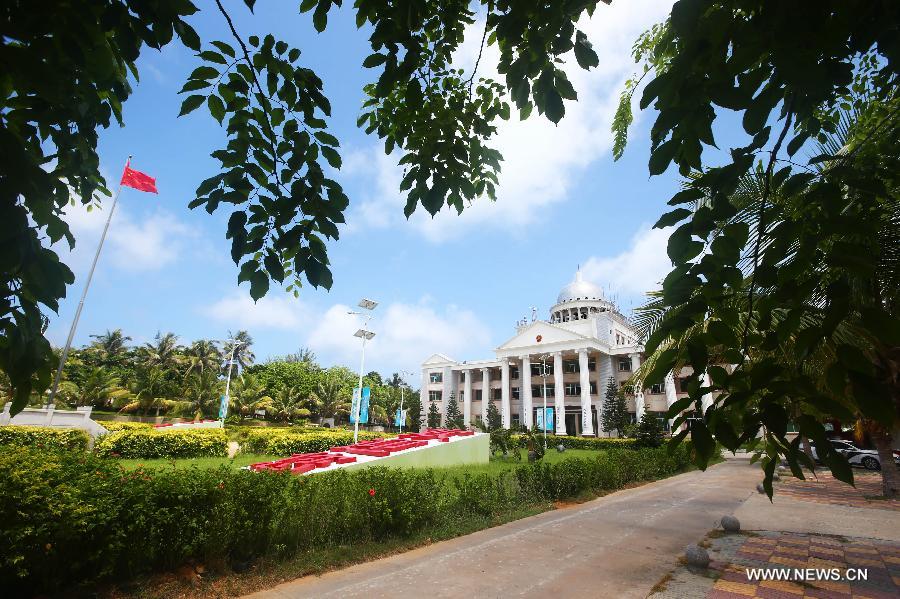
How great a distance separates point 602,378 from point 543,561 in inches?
1649

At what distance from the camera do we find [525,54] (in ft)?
7.80

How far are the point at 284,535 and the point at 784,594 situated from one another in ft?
21.8

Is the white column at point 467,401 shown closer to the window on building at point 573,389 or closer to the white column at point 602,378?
the window on building at point 573,389

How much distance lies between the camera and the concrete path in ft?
18.1

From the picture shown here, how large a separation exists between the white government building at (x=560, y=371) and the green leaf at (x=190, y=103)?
3900cm

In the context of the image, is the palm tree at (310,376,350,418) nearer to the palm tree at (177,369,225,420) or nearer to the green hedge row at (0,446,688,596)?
the palm tree at (177,369,225,420)

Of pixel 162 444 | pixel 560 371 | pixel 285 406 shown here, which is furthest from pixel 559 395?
pixel 162 444

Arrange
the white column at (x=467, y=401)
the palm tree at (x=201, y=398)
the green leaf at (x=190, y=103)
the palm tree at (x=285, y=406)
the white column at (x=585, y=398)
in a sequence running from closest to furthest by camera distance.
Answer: the green leaf at (x=190, y=103), the palm tree at (x=201, y=398), the palm tree at (x=285, y=406), the white column at (x=585, y=398), the white column at (x=467, y=401)

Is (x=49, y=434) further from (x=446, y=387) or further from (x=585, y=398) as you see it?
(x=446, y=387)

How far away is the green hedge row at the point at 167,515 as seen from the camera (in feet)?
A: 14.6

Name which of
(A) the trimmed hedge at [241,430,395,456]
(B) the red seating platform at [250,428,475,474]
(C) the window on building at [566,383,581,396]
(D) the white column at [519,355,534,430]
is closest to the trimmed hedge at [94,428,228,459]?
(A) the trimmed hedge at [241,430,395,456]

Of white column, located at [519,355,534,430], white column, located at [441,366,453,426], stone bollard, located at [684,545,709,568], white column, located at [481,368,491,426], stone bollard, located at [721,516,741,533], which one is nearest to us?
stone bollard, located at [684,545,709,568]

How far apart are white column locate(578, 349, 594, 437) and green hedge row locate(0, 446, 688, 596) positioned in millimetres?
35878

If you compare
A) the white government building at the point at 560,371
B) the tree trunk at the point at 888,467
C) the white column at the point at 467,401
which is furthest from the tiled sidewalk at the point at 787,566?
the white column at the point at 467,401
